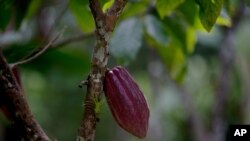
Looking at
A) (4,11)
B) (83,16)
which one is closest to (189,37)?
(83,16)

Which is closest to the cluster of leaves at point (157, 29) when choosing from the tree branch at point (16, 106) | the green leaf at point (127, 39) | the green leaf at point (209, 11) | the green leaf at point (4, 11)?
the green leaf at point (127, 39)

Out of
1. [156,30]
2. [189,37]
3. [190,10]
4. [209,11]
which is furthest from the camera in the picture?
[189,37]

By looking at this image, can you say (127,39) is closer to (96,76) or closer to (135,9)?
(135,9)

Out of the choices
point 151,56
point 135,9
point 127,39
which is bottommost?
point 127,39

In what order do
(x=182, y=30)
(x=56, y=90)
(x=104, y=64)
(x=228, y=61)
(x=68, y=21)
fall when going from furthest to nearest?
(x=56, y=90) < (x=68, y=21) < (x=228, y=61) < (x=182, y=30) < (x=104, y=64)

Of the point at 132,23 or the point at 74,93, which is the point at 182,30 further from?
the point at 74,93

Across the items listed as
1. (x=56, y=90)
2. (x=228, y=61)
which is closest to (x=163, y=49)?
(x=228, y=61)
